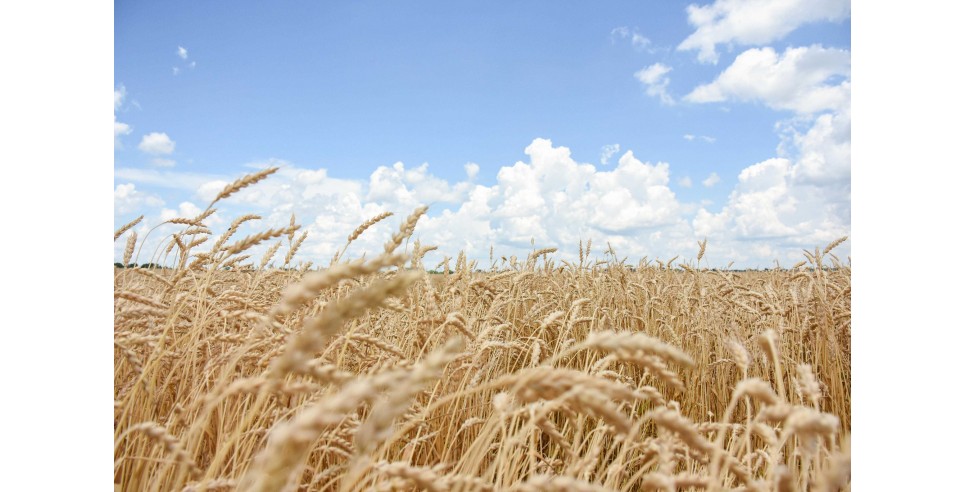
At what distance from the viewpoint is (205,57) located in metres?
2.62

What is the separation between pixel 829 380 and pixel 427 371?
2.74 meters

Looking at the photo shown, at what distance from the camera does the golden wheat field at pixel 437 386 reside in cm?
65

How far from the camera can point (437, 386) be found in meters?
1.78

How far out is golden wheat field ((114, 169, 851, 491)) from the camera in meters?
0.65
